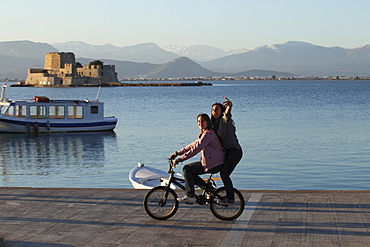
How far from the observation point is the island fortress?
16262 cm

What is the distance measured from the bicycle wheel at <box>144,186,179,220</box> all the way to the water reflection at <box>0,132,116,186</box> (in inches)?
425

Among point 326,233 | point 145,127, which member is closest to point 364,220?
point 326,233

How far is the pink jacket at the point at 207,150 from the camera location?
7.69 meters

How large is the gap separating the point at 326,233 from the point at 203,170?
5.93 ft

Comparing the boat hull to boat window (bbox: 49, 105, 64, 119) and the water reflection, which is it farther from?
boat window (bbox: 49, 105, 64, 119)

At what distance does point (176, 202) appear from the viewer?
26.2ft

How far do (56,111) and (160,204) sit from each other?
27.3 meters

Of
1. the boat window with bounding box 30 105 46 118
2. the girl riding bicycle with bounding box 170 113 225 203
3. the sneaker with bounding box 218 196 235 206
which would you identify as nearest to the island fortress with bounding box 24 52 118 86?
the boat window with bounding box 30 105 46 118

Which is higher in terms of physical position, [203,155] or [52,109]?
[203,155]

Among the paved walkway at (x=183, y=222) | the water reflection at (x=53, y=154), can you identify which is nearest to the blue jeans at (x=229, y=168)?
the paved walkway at (x=183, y=222)

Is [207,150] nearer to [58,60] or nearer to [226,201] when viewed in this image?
[226,201]

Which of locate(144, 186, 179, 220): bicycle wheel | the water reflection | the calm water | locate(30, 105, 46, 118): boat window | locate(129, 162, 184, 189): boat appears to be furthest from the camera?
locate(30, 105, 46, 118): boat window

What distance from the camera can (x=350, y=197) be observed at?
29.4 feet

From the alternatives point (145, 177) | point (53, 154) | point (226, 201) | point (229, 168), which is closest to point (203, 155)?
point (229, 168)
